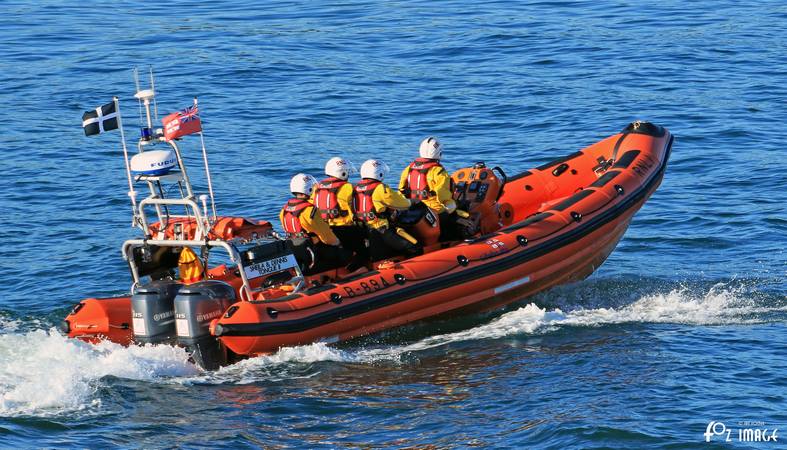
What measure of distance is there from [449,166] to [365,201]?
5.92 meters

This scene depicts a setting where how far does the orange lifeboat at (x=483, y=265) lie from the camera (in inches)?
420

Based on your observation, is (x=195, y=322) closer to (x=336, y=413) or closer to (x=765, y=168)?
(x=336, y=413)

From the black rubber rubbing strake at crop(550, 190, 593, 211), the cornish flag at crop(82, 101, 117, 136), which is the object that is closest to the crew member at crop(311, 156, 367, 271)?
the cornish flag at crop(82, 101, 117, 136)

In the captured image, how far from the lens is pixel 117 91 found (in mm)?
21953

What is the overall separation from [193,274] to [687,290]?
5.02 m

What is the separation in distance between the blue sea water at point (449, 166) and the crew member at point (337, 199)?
44.8 inches

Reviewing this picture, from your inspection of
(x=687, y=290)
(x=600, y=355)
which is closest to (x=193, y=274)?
(x=600, y=355)

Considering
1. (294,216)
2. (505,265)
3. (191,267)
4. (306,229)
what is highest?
(294,216)

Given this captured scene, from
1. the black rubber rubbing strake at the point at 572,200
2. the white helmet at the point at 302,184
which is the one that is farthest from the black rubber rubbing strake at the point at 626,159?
the white helmet at the point at 302,184

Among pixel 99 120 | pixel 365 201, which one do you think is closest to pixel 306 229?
pixel 365 201

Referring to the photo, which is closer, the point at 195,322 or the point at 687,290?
the point at 195,322

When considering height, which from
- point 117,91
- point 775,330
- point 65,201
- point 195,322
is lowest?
point 775,330

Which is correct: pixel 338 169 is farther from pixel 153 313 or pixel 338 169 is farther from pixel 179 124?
pixel 153 313

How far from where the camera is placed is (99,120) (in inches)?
415
